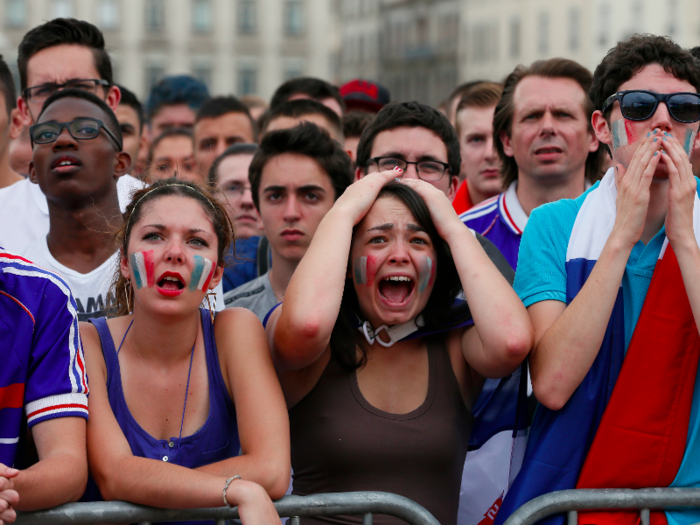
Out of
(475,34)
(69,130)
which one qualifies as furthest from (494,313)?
(475,34)

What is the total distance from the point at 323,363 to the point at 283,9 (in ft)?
212

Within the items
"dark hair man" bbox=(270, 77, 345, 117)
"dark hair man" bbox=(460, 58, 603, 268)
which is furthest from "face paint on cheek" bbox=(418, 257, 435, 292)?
"dark hair man" bbox=(270, 77, 345, 117)

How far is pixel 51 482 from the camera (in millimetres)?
2467

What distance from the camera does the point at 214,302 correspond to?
3621 mm

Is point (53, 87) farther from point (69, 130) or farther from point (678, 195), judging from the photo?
point (678, 195)

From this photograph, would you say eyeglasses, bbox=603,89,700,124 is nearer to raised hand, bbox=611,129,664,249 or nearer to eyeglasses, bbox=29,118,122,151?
raised hand, bbox=611,129,664,249

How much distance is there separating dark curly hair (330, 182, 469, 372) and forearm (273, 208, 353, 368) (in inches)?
5.3

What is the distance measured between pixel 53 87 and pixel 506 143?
2.38m

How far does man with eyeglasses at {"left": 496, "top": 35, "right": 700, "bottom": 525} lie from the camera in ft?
8.98

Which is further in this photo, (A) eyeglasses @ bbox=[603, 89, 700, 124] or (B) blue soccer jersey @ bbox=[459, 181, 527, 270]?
(B) blue soccer jersey @ bbox=[459, 181, 527, 270]

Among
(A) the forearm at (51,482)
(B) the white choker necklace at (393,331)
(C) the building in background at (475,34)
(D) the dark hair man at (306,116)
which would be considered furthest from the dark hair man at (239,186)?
(C) the building in background at (475,34)

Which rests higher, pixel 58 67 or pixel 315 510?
pixel 58 67

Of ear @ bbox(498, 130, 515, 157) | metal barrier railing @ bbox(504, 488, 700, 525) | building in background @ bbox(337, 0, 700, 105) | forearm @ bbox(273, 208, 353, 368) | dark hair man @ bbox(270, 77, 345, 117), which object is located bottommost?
metal barrier railing @ bbox(504, 488, 700, 525)

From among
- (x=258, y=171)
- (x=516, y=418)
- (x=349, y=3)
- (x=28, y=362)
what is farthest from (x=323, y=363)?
(x=349, y=3)
